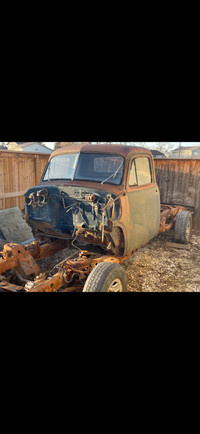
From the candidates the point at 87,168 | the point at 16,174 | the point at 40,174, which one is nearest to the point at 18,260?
the point at 87,168

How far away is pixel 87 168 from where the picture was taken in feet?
16.5

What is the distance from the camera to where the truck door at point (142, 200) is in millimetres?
4766

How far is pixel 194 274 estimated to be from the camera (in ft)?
18.8

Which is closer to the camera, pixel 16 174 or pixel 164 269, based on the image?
pixel 164 269

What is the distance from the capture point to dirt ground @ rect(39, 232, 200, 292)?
5105 mm

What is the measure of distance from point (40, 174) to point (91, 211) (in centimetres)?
483

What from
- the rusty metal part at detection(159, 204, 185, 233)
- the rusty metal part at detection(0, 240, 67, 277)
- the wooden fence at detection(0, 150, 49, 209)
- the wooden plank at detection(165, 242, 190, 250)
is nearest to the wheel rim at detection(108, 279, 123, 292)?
the rusty metal part at detection(0, 240, 67, 277)

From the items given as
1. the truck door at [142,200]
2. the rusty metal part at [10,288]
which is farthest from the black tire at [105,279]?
the truck door at [142,200]

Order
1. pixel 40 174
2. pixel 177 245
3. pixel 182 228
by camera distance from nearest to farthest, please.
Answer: pixel 182 228
pixel 177 245
pixel 40 174

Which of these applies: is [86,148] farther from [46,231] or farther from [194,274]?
[194,274]

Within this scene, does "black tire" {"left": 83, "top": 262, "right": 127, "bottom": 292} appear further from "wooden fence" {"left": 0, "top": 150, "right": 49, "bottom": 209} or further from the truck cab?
"wooden fence" {"left": 0, "top": 150, "right": 49, "bottom": 209}

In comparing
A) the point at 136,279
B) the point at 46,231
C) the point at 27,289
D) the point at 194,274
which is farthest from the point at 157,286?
the point at 27,289

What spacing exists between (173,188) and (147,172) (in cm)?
385

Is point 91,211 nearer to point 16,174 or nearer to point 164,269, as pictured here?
point 164,269
